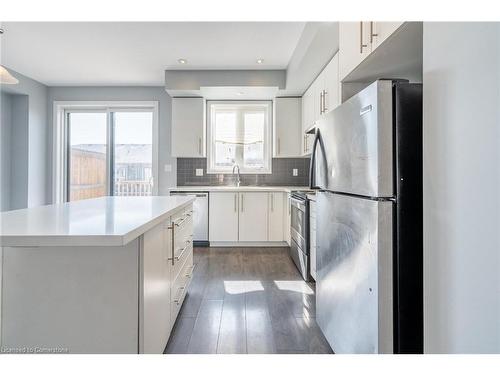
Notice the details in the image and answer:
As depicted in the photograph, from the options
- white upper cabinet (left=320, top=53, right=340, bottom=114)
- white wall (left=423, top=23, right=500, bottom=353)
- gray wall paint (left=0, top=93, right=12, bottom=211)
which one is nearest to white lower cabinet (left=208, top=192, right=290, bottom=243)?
white upper cabinet (left=320, top=53, right=340, bottom=114)

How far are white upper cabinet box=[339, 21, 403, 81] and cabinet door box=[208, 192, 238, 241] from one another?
268 centimetres

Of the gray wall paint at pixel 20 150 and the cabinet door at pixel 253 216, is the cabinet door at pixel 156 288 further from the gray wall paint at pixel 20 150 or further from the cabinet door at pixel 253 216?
the gray wall paint at pixel 20 150

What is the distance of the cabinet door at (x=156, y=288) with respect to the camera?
126 centimetres

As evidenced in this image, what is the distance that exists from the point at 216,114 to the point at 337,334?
13.2 feet

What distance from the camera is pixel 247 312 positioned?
7.33ft

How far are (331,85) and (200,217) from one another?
2.52m

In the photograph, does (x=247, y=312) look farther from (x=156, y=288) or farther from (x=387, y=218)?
(x=387, y=218)

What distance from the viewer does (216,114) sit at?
16.1ft

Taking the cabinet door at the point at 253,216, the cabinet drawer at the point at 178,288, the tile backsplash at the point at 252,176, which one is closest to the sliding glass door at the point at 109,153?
the tile backsplash at the point at 252,176

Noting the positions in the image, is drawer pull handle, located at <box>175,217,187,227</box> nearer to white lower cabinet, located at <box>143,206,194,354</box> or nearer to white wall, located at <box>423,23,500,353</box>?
white lower cabinet, located at <box>143,206,194,354</box>
